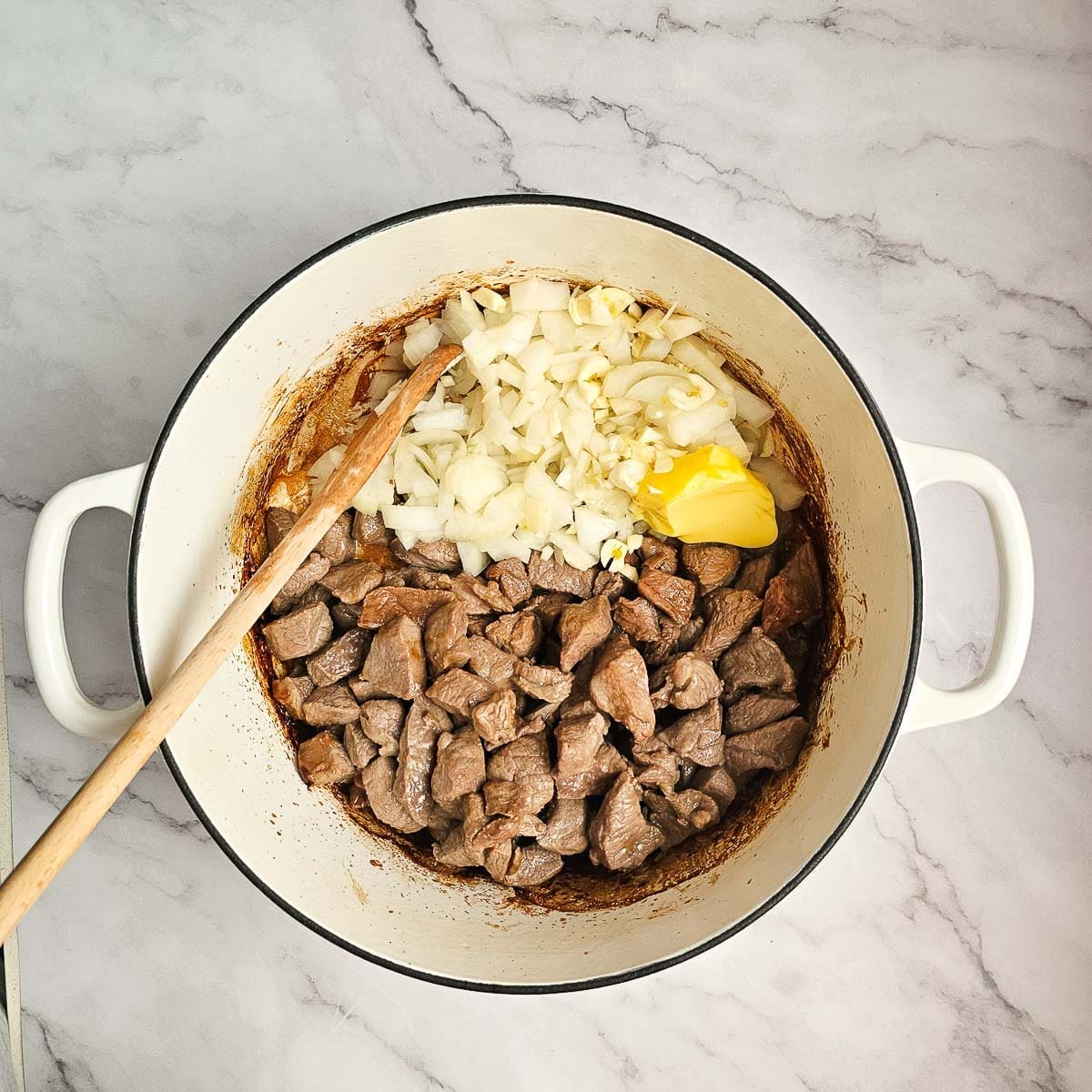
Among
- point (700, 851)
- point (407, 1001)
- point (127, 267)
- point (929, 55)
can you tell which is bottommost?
point (407, 1001)

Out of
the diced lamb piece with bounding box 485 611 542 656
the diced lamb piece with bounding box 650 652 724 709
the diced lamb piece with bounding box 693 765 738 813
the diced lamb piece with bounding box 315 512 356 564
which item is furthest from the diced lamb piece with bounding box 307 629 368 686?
the diced lamb piece with bounding box 693 765 738 813

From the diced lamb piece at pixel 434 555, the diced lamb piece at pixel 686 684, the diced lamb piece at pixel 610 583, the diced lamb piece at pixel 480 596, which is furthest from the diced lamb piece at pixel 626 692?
the diced lamb piece at pixel 434 555

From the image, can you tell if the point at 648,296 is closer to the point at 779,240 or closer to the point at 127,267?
the point at 779,240

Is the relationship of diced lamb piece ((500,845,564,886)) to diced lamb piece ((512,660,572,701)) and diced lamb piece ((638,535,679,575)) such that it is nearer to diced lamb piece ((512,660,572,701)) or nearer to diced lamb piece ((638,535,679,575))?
diced lamb piece ((512,660,572,701))

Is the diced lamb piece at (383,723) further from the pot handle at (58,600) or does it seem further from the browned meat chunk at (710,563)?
the browned meat chunk at (710,563)

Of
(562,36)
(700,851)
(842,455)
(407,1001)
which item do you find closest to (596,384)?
(842,455)

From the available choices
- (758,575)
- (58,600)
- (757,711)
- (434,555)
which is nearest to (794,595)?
(758,575)
